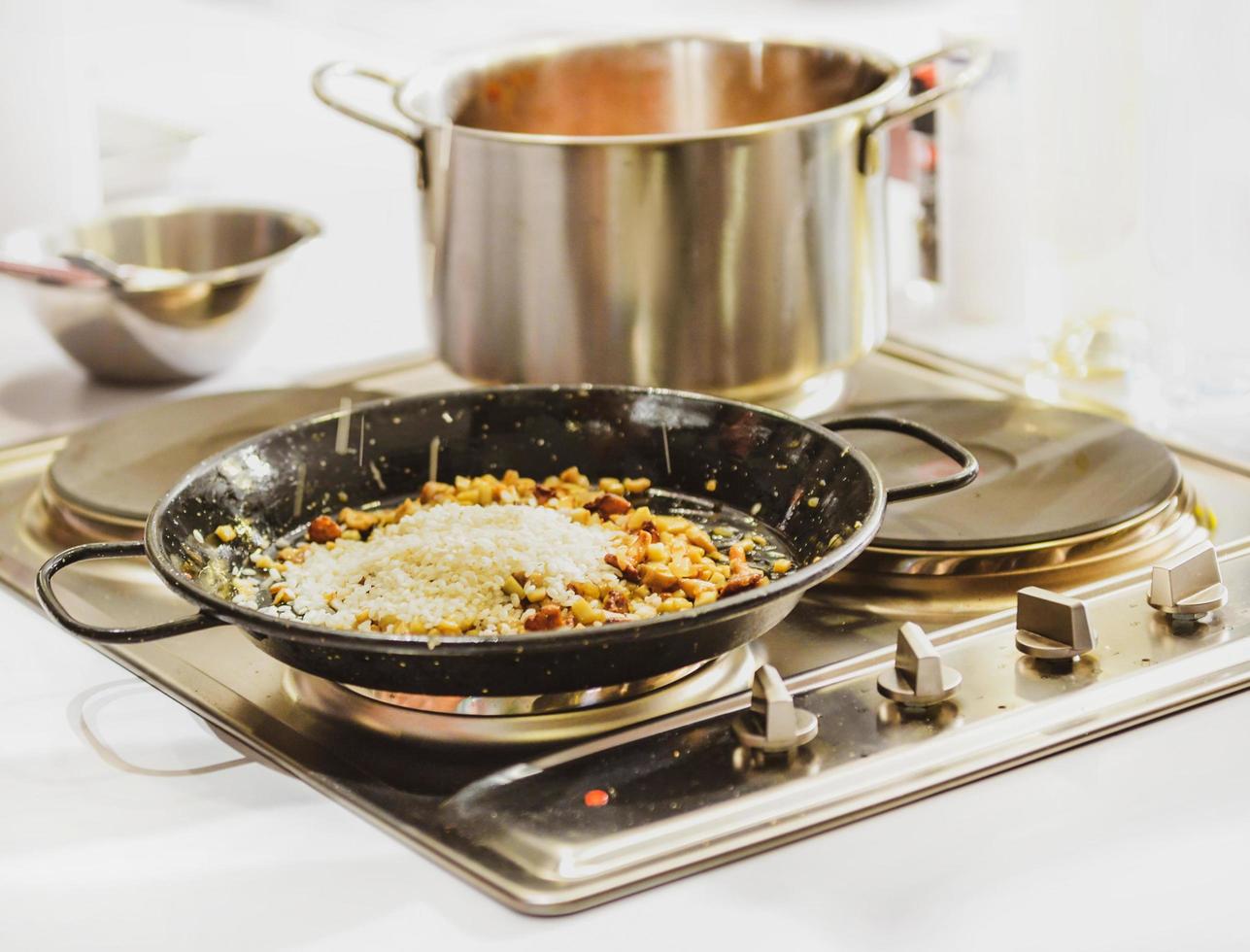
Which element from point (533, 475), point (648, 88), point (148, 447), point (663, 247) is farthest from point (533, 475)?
point (648, 88)

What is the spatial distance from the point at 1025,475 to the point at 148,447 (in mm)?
537

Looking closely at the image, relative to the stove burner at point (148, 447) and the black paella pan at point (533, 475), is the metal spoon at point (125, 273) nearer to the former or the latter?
the stove burner at point (148, 447)

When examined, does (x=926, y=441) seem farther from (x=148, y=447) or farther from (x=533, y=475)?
(x=148, y=447)

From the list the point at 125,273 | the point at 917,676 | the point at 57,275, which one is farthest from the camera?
the point at 125,273

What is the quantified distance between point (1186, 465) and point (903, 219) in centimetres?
54

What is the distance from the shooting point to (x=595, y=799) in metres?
0.65

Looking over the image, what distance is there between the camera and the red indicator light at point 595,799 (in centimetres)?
65

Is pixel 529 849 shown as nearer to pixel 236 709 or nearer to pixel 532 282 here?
pixel 236 709

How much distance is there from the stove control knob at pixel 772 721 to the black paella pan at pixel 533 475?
0.02 metres

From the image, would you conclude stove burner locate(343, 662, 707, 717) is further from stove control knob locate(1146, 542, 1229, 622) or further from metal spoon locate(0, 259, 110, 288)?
metal spoon locate(0, 259, 110, 288)

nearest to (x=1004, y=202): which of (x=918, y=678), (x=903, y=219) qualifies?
(x=903, y=219)

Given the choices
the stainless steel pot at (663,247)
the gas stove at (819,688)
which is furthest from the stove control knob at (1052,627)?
the stainless steel pot at (663,247)

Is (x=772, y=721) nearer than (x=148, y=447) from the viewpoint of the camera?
Yes

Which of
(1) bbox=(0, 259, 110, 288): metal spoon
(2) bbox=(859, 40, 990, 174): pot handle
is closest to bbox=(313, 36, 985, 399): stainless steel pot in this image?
(2) bbox=(859, 40, 990, 174): pot handle
